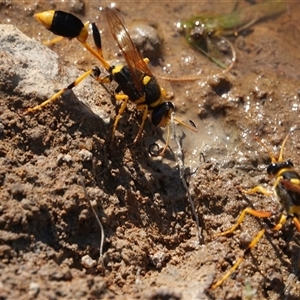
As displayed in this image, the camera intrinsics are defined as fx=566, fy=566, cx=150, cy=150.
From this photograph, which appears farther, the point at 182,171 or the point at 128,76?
the point at 128,76

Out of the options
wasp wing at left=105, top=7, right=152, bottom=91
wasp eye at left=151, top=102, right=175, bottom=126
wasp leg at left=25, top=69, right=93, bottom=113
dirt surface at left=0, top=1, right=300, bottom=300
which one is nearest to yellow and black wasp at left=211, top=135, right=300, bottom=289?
dirt surface at left=0, top=1, right=300, bottom=300

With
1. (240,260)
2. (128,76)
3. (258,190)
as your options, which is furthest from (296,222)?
(128,76)

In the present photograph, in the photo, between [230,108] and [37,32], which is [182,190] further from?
[37,32]

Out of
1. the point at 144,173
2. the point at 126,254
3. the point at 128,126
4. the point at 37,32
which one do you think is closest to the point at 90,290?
the point at 126,254

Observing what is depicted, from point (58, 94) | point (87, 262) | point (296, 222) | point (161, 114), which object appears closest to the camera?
point (87, 262)

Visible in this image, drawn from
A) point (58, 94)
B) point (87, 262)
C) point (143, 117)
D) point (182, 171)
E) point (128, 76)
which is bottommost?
Result: point (182, 171)

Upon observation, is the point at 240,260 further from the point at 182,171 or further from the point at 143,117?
the point at 143,117
